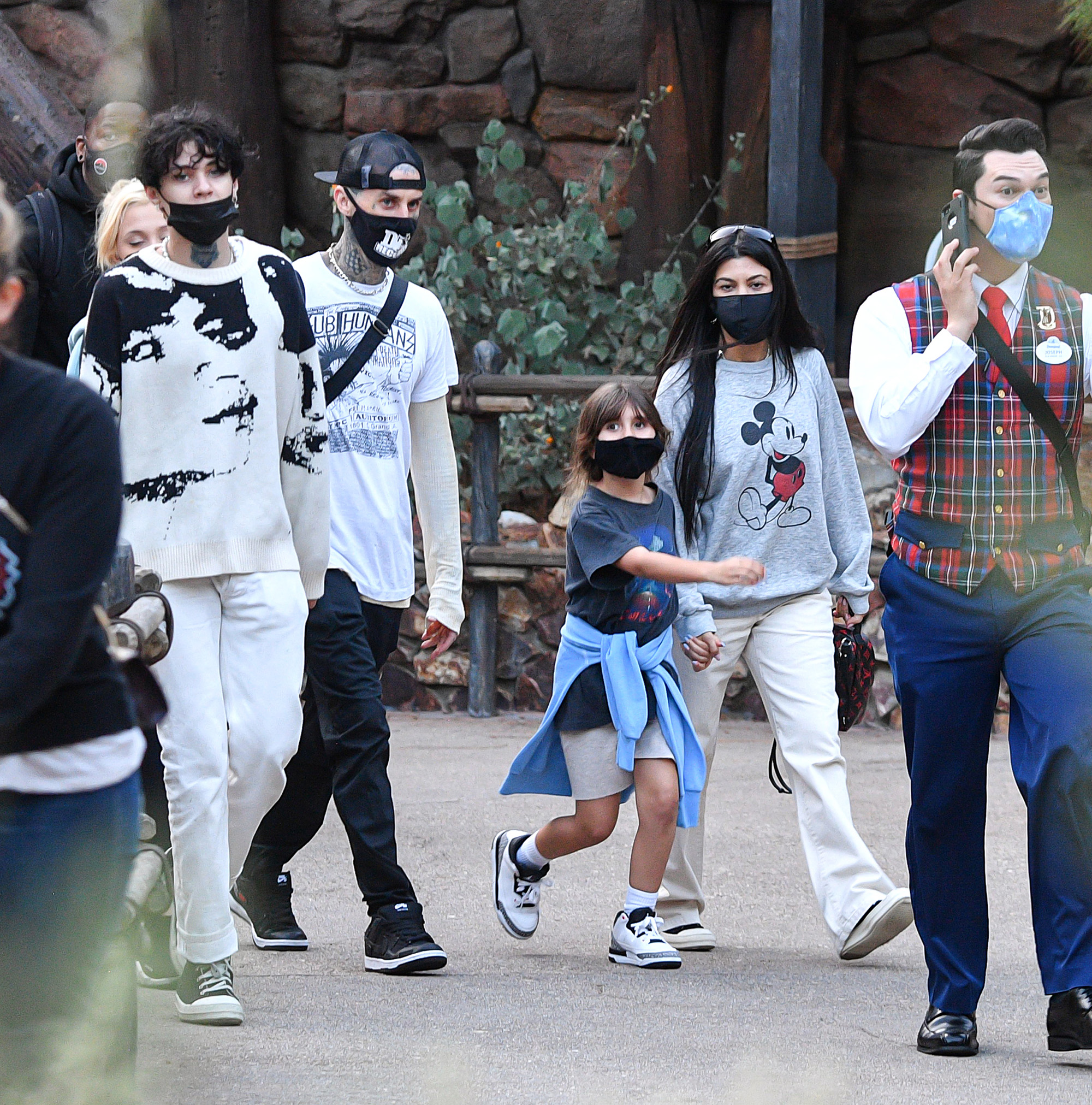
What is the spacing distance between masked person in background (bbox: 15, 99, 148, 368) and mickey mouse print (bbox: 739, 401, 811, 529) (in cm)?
169

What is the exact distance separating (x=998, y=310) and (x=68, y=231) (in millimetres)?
2348

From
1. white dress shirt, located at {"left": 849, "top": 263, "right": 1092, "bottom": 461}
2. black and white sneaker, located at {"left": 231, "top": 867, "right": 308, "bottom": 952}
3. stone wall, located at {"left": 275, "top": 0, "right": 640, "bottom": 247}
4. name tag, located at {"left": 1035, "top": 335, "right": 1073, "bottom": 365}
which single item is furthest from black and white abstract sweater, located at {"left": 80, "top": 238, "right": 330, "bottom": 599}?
stone wall, located at {"left": 275, "top": 0, "right": 640, "bottom": 247}

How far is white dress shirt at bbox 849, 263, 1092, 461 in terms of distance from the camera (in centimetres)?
359

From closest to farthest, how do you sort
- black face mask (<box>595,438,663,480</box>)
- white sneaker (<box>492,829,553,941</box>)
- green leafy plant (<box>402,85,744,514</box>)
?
1. black face mask (<box>595,438,663,480</box>)
2. white sneaker (<box>492,829,553,941</box>)
3. green leafy plant (<box>402,85,744,514</box>)

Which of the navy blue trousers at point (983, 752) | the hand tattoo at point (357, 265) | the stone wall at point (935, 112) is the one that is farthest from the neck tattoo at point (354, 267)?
the stone wall at point (935, 112)

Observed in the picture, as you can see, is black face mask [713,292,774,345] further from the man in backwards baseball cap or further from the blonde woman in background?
the blonde woman in background

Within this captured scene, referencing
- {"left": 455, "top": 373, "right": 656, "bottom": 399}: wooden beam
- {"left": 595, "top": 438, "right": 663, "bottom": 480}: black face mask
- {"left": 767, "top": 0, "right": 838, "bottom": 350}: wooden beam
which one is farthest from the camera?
{"left": 767, "top": 0, "right": 838, "bottom": 350}: wooden beam

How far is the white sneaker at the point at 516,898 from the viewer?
461cm

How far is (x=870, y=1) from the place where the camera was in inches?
373

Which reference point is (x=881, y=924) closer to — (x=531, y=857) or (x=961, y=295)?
(x=531, y=857)

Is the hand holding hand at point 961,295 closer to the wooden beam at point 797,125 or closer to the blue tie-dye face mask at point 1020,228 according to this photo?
the blue tie-dye face mask at point 1020,228

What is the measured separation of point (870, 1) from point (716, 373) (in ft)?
17.7

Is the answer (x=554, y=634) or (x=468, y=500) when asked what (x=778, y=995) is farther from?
(x=468, y=500)

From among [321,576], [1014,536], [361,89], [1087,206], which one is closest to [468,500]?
[361,89]
